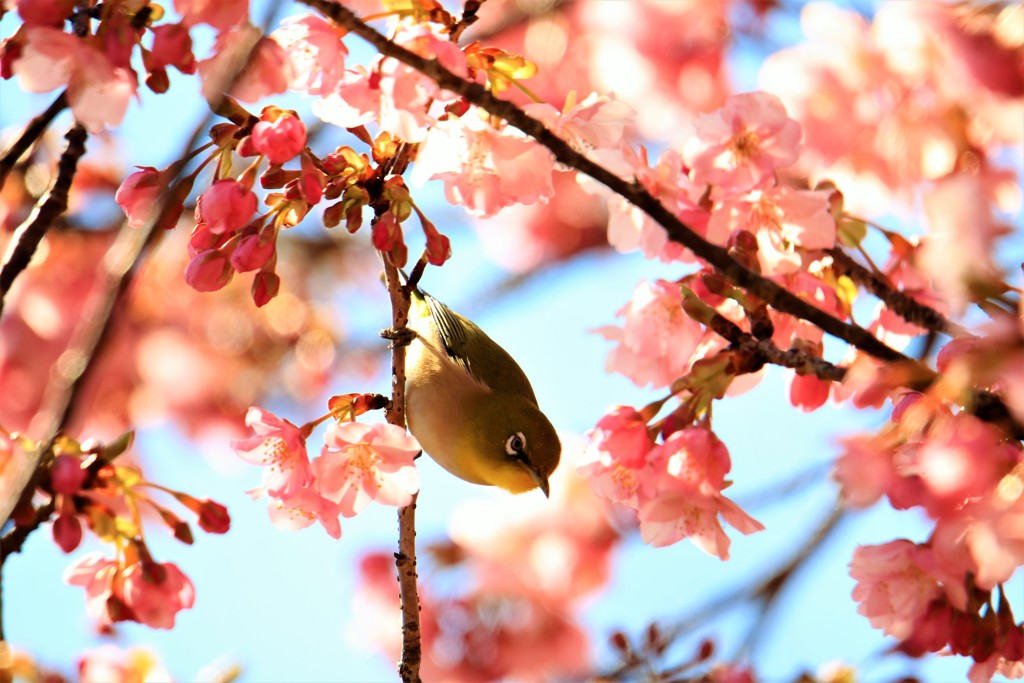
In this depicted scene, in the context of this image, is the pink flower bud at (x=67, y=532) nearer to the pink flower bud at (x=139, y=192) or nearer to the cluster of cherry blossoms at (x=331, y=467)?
the cluster of cherry blossoms at (x=331, y=467)

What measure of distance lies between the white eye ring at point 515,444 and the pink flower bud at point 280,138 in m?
1.91

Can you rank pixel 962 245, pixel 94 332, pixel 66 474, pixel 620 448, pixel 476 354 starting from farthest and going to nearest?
pixel 476 354 < pixel 620 448 < pixel 66 474 < pixel 962 245 < pixel 94 332

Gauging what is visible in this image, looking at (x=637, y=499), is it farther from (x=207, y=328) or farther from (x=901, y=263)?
(x=207, y=328)

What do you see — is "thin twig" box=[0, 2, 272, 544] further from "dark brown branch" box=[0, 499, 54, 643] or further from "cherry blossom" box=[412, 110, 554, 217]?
"cherry blossom" box=[412, 110, 554, 217]

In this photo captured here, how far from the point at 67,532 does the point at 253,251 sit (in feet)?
1.93

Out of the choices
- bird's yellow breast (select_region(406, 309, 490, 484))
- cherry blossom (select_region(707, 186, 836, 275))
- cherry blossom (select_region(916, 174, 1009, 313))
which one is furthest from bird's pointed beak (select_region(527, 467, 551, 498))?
cherry blossom (select_region(916, 174, 1009, 313))

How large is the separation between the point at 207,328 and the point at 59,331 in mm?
926

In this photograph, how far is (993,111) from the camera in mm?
2514

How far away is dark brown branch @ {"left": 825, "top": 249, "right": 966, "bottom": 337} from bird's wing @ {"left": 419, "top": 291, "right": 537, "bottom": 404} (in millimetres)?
1663

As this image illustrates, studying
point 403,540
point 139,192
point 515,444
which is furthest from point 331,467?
point 515,444

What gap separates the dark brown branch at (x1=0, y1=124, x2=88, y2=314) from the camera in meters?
1.88

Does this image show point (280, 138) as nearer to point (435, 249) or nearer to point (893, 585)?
point (435, 249)

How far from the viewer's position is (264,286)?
81.0 inches

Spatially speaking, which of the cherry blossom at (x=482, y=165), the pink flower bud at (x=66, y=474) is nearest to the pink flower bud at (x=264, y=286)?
the cherry blossom at (x=482, y=165)
